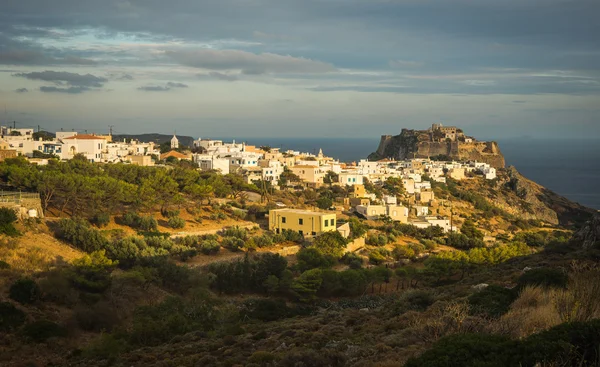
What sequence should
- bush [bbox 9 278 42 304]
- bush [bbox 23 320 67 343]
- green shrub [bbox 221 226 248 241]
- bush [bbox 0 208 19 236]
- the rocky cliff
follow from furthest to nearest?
1. the rocky cliff
2. green shrub [bbox 221 226 248 241]
3. bush [bbox 0 208 19 236]
4. bush [bbox 9 278 42 304]
5. bush [bbox 23 320 67 343]

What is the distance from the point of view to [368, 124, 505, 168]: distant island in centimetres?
9481

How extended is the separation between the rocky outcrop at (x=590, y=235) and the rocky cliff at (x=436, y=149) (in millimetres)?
71780

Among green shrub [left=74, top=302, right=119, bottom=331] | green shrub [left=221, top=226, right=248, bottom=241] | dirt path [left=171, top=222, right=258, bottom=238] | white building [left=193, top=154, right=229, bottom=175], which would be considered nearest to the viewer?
green shrub [left=74, top=302, right=119, bottom=331]

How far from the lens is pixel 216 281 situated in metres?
23.2

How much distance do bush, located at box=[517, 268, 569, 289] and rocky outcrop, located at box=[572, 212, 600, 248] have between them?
23.5ft

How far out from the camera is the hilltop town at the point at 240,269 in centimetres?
1128

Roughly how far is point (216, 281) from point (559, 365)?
18188mm

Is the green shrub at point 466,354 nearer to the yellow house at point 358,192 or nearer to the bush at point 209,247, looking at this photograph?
Answer: the bush at point 209,247

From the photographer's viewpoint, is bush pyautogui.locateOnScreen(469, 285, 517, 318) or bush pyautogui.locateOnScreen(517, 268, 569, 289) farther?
bush pyautogui.locateOnScreen(517, 268, 569, 289)

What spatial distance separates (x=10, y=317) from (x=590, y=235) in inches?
768

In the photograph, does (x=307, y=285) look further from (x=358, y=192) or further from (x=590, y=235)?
(x=358, y=192)

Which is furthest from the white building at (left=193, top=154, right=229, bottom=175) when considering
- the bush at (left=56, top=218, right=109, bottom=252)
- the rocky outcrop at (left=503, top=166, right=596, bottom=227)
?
the rocky outcrop at (left=503, top=166, right=596, bottom=227)

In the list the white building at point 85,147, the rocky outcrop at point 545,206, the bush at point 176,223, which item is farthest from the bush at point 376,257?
the rocky outcrop at point 545,206

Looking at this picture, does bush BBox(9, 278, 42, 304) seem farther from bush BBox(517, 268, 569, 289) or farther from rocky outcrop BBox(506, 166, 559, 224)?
rocky outcrop BBox(506, 166, 559, 224)
